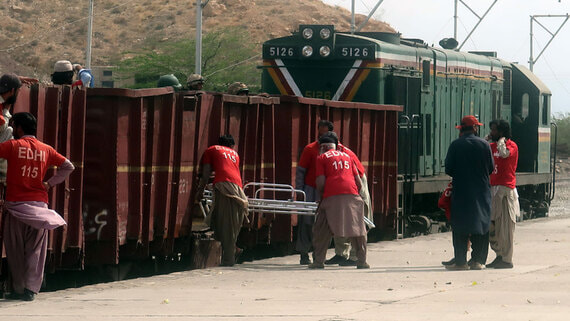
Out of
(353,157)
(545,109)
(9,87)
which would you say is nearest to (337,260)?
(353,157)

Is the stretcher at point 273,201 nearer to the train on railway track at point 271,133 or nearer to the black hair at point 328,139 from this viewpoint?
the train on railway track at point 271,133

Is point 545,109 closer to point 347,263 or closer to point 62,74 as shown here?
point 347,263

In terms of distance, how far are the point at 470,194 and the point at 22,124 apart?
18.9ft

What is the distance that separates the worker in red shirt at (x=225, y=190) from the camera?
14031 mm

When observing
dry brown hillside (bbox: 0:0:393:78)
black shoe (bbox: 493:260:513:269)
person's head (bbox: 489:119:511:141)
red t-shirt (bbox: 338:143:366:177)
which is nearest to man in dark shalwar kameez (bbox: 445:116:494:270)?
black shoe (bbox: 493:260:513:269)

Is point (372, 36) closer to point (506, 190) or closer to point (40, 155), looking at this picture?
point (506, 190)

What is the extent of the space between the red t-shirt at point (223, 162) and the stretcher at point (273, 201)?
291 millimetres

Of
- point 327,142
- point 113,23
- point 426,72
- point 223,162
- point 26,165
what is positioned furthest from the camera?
point 113,23

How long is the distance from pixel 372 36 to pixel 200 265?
7562 mm

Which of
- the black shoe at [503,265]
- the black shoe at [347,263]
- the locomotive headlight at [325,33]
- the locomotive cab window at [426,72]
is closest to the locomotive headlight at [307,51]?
the locomotive headlight at [325,33]

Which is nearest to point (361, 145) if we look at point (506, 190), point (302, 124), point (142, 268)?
point (302, 124)

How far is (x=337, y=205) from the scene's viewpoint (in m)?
14.0

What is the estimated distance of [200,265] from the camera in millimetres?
14578

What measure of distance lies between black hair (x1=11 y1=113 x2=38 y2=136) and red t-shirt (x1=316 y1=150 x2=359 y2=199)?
4276 millimetres
